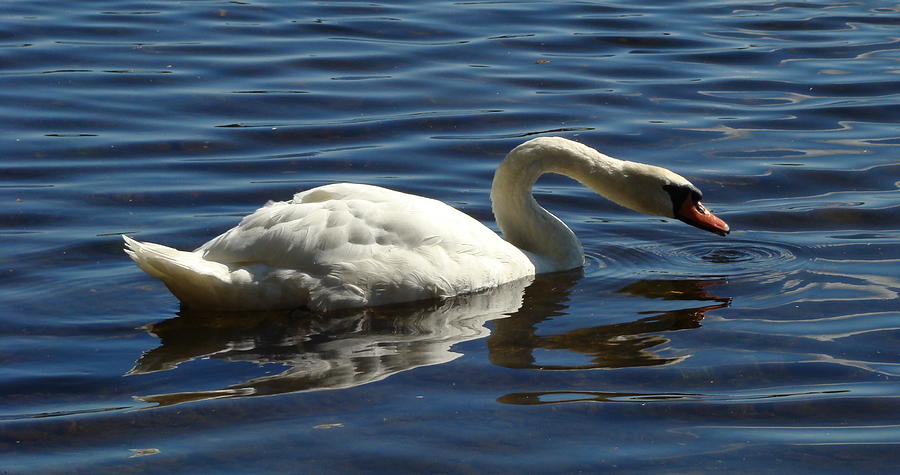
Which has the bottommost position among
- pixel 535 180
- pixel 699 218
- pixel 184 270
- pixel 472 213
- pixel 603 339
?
pixel 603 339

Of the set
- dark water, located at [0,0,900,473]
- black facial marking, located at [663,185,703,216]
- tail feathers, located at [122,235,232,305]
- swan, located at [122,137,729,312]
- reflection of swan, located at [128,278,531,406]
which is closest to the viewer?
dark water, located at [0,0,900,473]

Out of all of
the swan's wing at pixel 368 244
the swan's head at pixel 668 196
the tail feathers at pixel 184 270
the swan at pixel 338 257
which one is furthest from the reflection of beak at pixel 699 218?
the tail feathers at pixel 184 270

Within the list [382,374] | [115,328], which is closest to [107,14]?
[115,328]

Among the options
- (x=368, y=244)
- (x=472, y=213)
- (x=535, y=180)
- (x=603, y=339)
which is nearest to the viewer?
(x=603, y=339)

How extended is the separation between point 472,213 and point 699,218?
1.79m

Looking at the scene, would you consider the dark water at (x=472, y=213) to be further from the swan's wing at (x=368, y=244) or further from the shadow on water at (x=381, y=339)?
the swan's wing at (x=368, y=244)

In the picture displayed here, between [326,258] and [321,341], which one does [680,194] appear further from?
[321,341]

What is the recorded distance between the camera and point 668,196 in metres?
9.87

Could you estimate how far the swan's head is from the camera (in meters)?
9.82

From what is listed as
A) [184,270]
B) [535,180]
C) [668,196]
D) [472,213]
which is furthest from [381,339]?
[472,213]

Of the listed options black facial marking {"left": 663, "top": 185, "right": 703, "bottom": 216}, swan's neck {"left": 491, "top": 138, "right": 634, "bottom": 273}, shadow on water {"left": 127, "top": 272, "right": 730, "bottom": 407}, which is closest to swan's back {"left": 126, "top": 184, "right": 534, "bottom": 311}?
shadow on water {"left": 127, "top": 272, "right": 730, "bottom": 407}

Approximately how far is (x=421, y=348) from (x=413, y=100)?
6.37 meters

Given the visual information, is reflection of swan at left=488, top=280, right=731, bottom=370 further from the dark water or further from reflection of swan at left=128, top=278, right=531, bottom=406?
reflection of swan at left=128, top=278, right=531, bottom=406

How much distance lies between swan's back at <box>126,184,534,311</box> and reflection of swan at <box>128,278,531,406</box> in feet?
0.31
